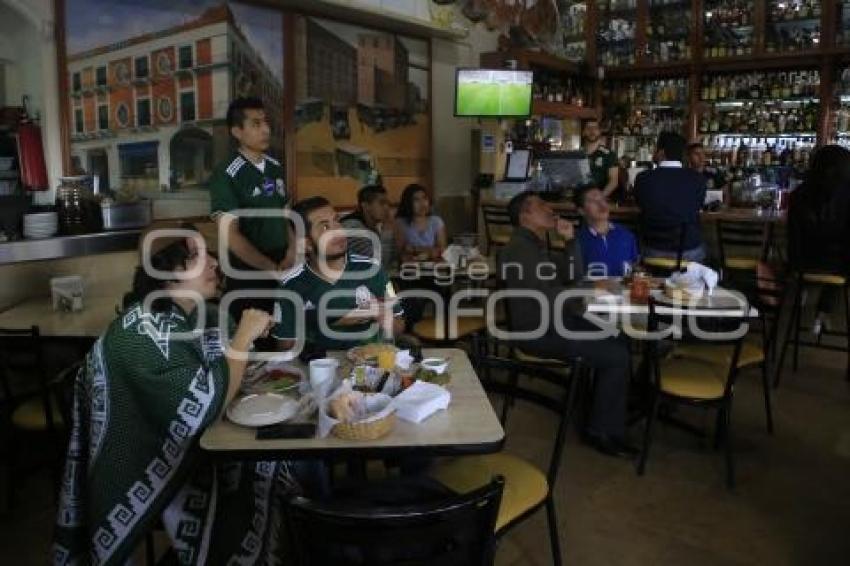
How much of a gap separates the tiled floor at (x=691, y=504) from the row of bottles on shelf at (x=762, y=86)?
4.98 meters

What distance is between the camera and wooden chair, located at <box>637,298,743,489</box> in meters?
3.35

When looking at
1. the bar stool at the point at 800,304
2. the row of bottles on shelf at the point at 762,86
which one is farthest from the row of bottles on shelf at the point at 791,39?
the bar stool at the point at 800,304

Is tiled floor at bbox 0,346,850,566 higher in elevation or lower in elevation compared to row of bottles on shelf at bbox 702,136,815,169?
lower

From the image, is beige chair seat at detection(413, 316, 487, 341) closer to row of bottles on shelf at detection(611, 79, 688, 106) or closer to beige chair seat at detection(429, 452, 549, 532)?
beige chair seat at detection(429, 452, 549, 532)

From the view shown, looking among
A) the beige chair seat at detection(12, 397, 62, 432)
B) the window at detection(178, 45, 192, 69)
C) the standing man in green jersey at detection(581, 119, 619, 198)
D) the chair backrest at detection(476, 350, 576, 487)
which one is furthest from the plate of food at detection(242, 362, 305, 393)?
the standing man in green jersey at detection(581, 119, 619, 198)

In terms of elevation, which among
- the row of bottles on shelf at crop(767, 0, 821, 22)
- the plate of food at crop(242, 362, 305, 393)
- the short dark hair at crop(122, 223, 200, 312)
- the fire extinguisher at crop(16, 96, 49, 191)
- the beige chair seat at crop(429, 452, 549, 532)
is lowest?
the beige chair seat at crop(429, 452, 549, 532)

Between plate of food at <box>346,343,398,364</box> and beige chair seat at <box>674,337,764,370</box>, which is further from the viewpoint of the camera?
beige chair seat at <box>674,337,764,370</box>

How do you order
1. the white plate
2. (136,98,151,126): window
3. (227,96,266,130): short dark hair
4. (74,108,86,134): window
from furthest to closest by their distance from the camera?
(136,98,151,126): window
(74,108,86,134): window
(227,96,266,130): short dark hair
the white plate

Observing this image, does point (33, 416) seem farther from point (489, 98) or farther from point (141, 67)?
point (489, 98)

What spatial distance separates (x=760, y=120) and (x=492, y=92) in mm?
3437

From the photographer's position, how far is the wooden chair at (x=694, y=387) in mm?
3346

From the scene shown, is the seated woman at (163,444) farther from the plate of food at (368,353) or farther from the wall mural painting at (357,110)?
the wall mural painting at (357,110)

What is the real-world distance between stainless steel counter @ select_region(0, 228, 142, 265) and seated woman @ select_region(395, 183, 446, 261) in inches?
69.1

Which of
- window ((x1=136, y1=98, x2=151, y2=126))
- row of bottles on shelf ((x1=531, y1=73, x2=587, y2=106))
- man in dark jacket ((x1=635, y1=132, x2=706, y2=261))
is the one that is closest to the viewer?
window ((x1=136, y1=98, x2=151, y2=126))
